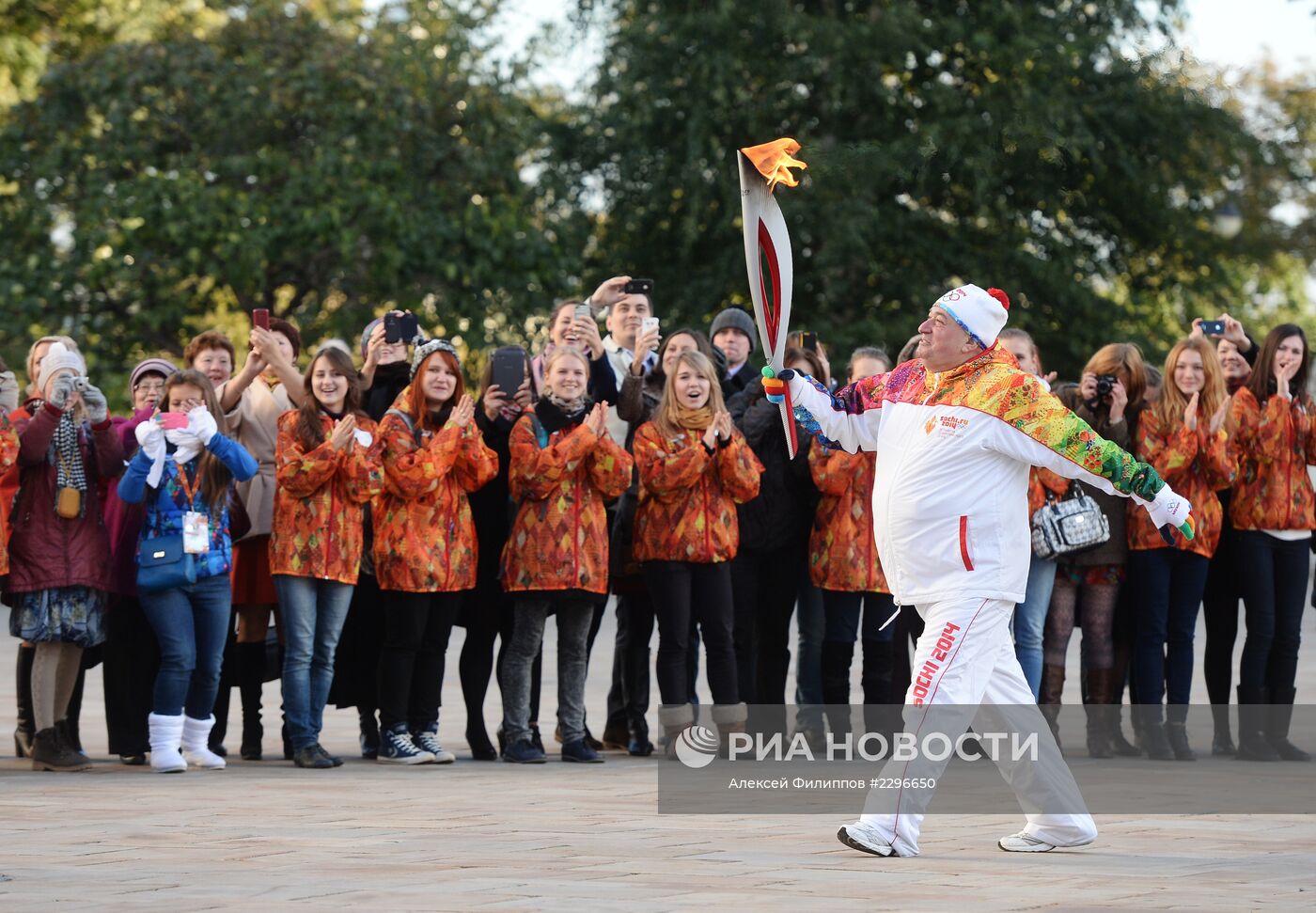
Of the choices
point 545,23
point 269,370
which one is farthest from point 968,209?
point 269,370

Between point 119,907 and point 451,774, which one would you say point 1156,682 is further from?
point 119,907

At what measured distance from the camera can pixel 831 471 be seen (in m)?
9.89

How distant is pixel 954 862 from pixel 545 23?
24413 mm

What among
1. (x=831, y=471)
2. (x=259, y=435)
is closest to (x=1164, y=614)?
(x=831, y=471)

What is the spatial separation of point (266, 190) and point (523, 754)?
52.3ft

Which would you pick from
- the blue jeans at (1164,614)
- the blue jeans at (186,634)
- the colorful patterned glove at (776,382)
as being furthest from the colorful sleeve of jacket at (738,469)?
the colorful patterned glove at (776,382)

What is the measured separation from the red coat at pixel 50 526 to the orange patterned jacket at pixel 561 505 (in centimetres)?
192

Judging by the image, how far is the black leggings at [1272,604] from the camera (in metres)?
10.2

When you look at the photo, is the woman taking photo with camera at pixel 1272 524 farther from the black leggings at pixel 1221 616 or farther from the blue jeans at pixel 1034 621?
the blue jeans at pixel 1034 621

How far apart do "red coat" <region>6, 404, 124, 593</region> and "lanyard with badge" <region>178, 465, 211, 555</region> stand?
451mm

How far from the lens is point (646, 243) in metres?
30.9

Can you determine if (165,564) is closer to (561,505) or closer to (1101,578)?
(561,505)

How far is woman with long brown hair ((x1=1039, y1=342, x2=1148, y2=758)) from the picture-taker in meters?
10.3

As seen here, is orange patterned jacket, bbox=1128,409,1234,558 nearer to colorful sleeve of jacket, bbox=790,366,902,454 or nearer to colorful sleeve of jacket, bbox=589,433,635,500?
colorful sleeve of jacket, bbox=589,433,635,500
